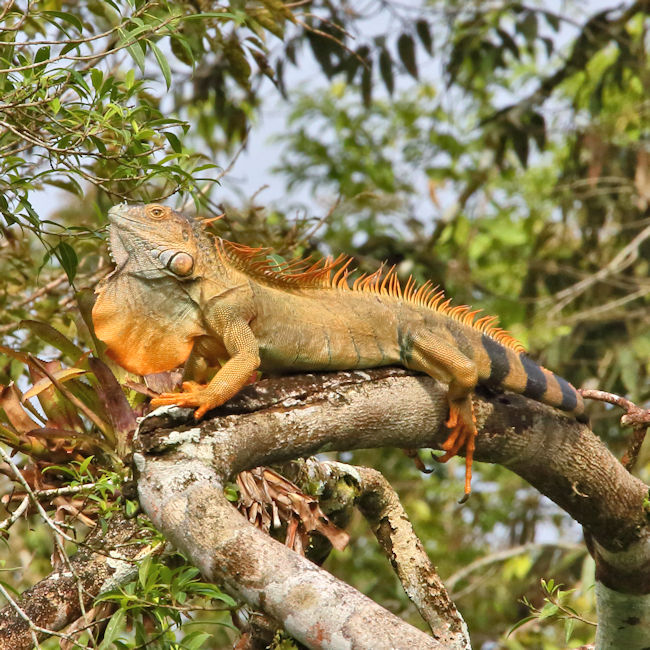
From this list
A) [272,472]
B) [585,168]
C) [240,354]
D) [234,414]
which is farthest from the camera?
[585,168]

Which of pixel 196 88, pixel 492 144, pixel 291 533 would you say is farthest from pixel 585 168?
pixel 291 533

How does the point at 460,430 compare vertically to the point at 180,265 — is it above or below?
below

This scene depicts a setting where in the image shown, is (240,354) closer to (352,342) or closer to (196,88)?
(352,342)

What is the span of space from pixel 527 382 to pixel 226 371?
1.62 meters

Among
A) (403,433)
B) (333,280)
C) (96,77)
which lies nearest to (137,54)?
(96,77)

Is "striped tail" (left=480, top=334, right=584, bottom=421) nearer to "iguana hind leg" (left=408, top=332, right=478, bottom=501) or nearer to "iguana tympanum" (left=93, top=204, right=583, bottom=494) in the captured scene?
"iguana tympanum" (left=93, top=204, right=583, bottom=494)

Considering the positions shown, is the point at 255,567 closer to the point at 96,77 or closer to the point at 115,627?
the point at 115,627

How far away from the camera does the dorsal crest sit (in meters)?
4.15

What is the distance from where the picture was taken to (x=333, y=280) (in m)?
4.40

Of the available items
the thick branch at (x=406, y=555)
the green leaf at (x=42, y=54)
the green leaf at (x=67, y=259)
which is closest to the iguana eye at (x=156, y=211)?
the green leaf at (x=67, y=259)

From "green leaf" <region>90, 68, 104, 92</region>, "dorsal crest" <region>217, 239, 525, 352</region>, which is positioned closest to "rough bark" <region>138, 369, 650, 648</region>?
"dorsal crest" <region>217, 239, 525, 352</region>

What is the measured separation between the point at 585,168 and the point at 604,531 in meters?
7.21

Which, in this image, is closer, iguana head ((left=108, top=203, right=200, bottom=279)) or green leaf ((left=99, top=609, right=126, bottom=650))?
green leaf ((left=99, top=609, right=126, bottom=650))

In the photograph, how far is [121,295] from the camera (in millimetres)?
3920
